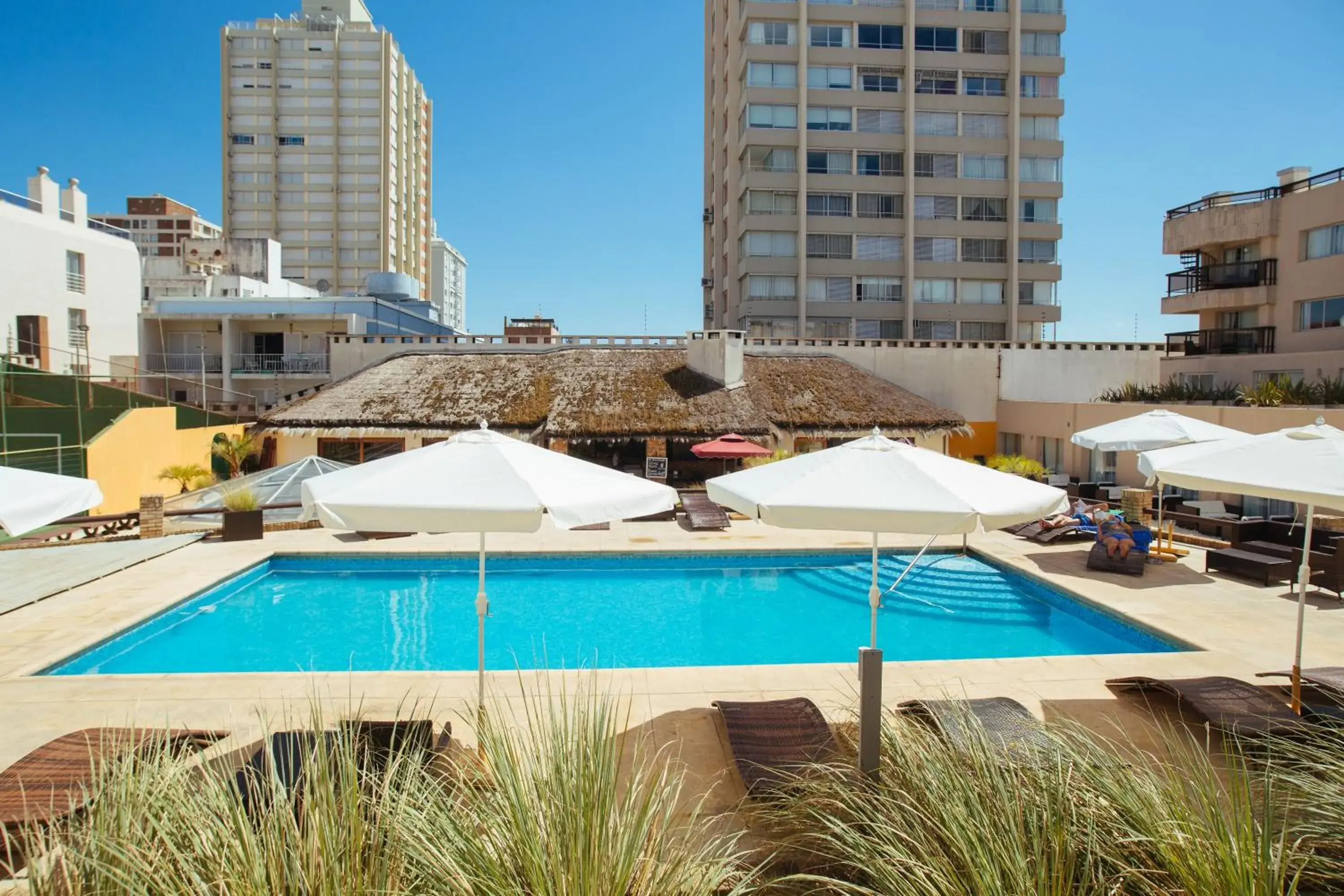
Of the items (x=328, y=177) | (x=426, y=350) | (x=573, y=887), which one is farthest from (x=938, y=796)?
(x=328, y=177)

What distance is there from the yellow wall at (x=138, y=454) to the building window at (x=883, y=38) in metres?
36.7

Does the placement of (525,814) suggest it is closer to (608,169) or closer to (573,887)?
(573,887)

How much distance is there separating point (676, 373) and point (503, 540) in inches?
565

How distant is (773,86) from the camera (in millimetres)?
40812

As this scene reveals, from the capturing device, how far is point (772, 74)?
134ft

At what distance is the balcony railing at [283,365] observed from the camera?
33.8 meters

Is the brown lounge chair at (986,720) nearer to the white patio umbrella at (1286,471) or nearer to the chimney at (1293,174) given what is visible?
the white patio umbrella at (1286,471)

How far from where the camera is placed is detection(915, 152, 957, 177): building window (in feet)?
136

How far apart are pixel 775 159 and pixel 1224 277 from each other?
21365 mm

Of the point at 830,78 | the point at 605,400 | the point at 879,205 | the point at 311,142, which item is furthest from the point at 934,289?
the point at 311,142

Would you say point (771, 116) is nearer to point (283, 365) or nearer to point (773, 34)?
point (773, 34)

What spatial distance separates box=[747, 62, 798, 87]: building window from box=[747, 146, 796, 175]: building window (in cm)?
319

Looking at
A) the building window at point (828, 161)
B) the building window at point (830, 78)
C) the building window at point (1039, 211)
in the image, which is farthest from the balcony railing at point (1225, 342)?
the building window at point (830, 78)

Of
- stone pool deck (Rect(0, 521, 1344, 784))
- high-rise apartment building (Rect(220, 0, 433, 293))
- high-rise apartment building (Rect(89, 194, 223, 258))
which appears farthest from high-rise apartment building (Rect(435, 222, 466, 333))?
stone pool deck (Rect(0, 521, 1344, 784))
